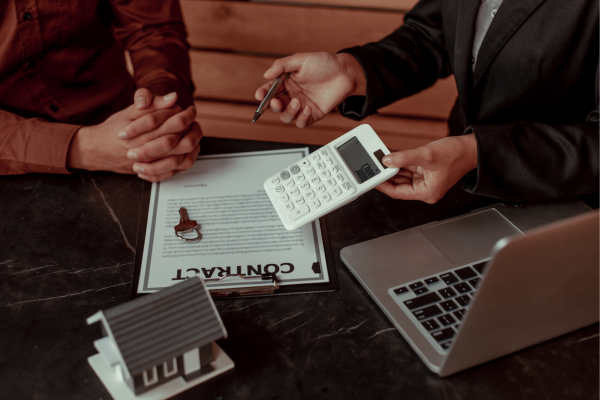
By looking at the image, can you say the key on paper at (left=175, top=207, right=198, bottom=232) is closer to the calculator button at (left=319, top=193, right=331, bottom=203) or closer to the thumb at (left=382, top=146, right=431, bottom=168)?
the calculator button at (left=319, top=193, right=331, bottom=203)

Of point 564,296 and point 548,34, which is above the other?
point 548,34

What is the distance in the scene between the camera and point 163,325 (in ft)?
1.39

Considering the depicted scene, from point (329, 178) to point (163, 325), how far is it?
34 cm

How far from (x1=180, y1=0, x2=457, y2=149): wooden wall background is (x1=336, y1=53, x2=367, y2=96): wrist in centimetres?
86

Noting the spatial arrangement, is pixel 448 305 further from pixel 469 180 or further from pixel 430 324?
pixel 469 180

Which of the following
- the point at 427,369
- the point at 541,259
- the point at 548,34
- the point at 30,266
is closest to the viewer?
the point at 541,259

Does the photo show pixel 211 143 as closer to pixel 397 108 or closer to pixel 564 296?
pixel 564 296

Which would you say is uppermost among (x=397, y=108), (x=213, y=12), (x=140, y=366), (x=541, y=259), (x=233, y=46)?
(x=541, y=259)

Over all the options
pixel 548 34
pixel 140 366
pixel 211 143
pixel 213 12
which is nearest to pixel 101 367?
pixel 140 366

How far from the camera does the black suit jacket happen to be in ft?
2.18

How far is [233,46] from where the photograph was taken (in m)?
1.75

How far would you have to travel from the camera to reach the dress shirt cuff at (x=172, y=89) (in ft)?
3.01

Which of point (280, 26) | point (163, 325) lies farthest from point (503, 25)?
point (280, 26)

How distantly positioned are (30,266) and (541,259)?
2.09ft
